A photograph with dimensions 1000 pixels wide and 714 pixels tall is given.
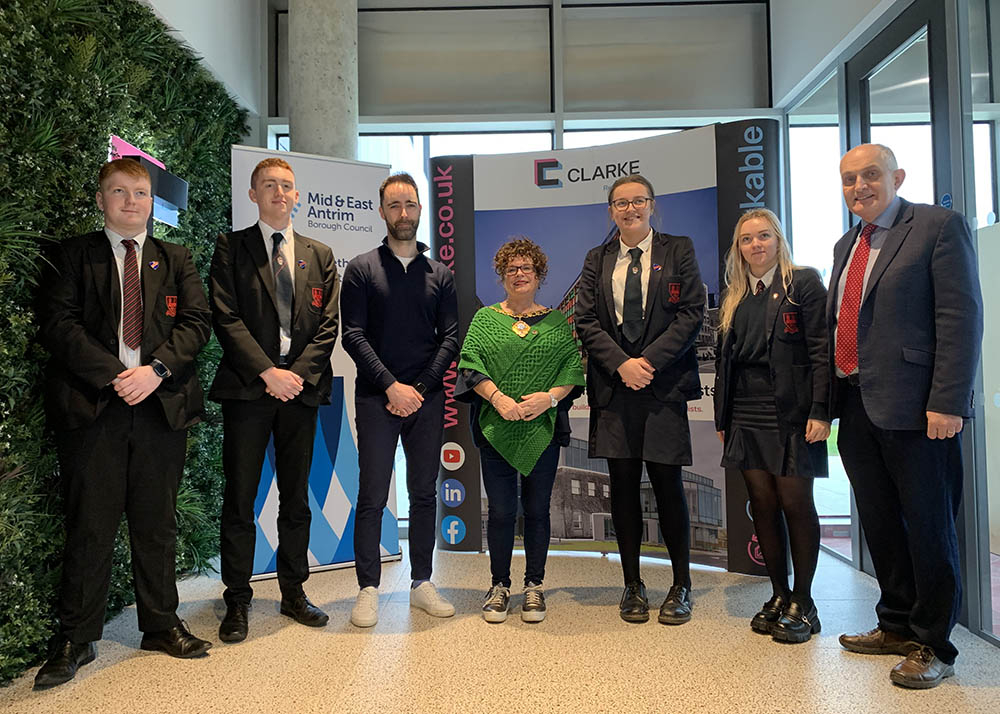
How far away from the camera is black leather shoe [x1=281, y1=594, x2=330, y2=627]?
290 centimetres

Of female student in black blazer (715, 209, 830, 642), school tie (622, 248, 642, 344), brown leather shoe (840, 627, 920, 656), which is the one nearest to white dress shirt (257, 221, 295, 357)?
school tie (622, 248, 642, 344)

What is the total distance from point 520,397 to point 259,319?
1071 millimetres

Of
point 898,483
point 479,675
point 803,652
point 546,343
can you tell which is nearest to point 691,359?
point 546,343

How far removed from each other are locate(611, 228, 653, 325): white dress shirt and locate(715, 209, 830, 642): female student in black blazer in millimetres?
340

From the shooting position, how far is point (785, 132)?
4.68 m

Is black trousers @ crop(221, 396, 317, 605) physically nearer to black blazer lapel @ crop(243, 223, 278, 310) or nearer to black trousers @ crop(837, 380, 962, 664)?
black blazer lapel @ crop(243, 223, 278, 310)

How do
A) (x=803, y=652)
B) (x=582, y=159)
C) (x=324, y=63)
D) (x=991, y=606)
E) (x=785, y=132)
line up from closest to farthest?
(x=803, y=652), (x=991, y=606), (x=582, y=159), (x=324, y=63), (x=785, y=132)

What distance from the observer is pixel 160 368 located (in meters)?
2.50

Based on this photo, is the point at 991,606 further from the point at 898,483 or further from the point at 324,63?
the point at 324,63

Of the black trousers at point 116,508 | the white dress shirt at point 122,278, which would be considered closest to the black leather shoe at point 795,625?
the black trousers at point 116,508

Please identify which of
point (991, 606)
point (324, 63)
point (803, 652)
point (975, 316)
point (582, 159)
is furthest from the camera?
point (324, 63)

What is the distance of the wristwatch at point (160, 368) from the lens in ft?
8.16

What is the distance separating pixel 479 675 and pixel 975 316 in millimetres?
1953

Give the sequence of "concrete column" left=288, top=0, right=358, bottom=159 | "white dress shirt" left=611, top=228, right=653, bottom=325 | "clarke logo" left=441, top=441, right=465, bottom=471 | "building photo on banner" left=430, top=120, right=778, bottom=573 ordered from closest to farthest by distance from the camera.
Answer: "white dress shirt" left=611, top=228, right=653, bottom=325
"building photo on banner" left=430, top=120, right=778, bottom=573
"clarke logo" left=441, top=441, right=465, bottom=471
"concrete column" left=288, top=0, right=358, bottom=159
